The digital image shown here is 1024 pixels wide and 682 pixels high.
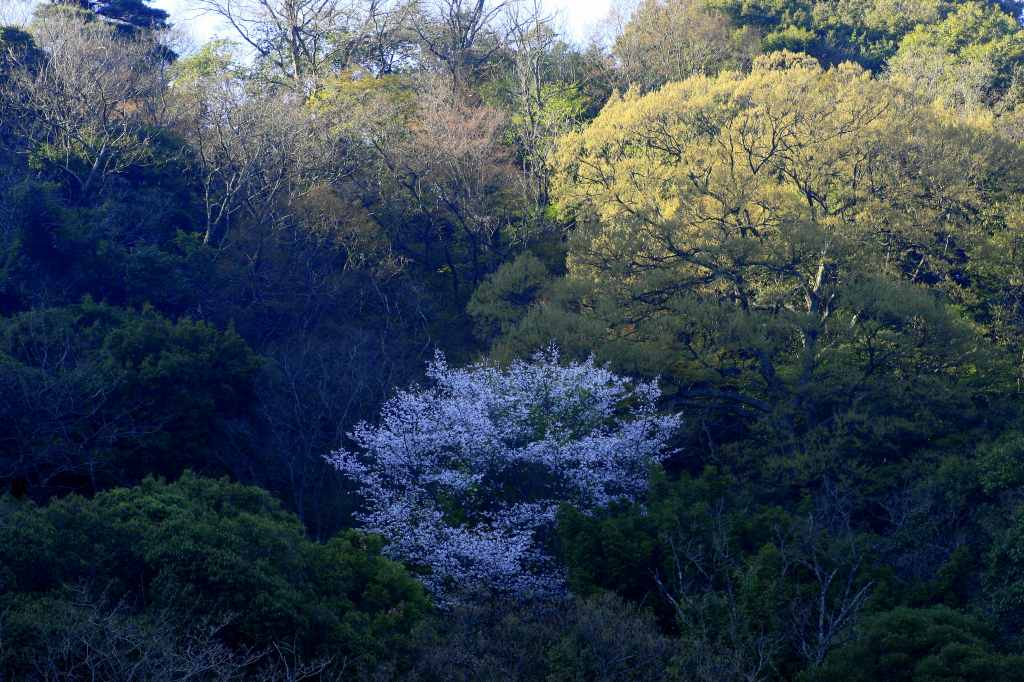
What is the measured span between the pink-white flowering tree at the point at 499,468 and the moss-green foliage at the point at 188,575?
7.27 feet

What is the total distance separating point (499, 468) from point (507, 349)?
15.9 feet

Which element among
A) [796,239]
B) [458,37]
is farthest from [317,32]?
[796,239]

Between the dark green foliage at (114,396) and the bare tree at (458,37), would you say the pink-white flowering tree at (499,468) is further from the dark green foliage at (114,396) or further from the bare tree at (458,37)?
the bare tree at (458,37)

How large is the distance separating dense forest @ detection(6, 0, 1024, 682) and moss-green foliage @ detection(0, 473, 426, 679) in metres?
0.04

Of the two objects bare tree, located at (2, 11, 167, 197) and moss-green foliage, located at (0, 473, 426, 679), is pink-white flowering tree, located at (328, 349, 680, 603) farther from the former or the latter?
bare tree, located at (2, 11, 167, 197)

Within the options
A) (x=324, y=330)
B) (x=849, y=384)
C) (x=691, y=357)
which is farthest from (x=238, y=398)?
(x=849, y=384)

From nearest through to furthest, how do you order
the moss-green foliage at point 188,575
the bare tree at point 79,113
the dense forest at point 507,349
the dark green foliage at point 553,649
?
the dark green foliage at point 553,649, the moss-green foliage at point 188,575, the dense forest at point 507,349, the bare tree at point 79,113

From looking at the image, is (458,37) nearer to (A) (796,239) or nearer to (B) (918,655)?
(A) (796,239)

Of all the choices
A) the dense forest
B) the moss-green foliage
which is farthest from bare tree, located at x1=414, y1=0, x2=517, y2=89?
the moss-green foliage

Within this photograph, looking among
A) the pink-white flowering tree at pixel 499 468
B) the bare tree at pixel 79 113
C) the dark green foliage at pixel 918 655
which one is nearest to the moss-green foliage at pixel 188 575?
the pink-white flowering tree at pixel 499 468

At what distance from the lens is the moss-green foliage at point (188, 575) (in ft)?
37.5

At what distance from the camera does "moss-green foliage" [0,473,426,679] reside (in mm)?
11430

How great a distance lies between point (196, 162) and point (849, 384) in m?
16.2

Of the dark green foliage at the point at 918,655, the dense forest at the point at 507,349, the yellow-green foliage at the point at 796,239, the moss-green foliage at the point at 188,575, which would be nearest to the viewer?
the dark green foliage at the point at 918,655
